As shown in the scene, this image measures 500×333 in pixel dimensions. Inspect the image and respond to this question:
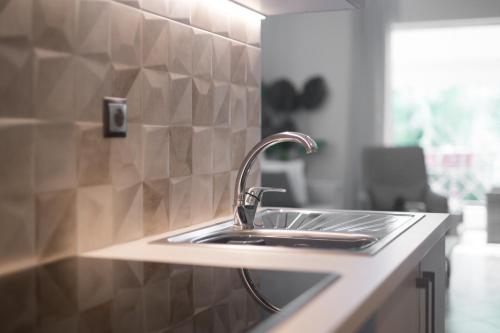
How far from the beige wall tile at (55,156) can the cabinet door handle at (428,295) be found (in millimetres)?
852

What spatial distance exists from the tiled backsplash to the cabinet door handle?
0.68 metres

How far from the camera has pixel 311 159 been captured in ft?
24.3

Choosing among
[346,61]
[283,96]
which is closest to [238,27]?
[346,61]

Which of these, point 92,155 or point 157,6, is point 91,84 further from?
point 157,6

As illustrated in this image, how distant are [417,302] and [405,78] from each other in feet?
28.4

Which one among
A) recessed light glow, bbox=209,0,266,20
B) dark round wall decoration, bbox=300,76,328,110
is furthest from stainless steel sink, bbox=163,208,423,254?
dark round wall decoration, bbox=300,76,328,110

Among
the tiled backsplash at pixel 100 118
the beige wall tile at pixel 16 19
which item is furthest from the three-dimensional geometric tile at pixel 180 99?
the beige wall tile at pixel 16 19

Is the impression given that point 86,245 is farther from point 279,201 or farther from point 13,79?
point 279,201

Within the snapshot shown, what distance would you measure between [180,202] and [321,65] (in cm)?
565

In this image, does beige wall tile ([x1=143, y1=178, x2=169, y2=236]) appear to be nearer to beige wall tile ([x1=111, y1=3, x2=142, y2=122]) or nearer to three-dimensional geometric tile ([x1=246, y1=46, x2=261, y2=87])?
beige wall tile ([x1=111, y1=3, x2=142, y2=122])

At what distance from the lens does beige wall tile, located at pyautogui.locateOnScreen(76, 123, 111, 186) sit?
55.4 inches

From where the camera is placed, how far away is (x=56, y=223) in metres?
1.34

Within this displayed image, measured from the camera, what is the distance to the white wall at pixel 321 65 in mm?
7180

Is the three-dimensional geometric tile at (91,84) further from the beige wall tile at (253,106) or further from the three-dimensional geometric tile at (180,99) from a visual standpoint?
the beige wall tile at (253,106)
